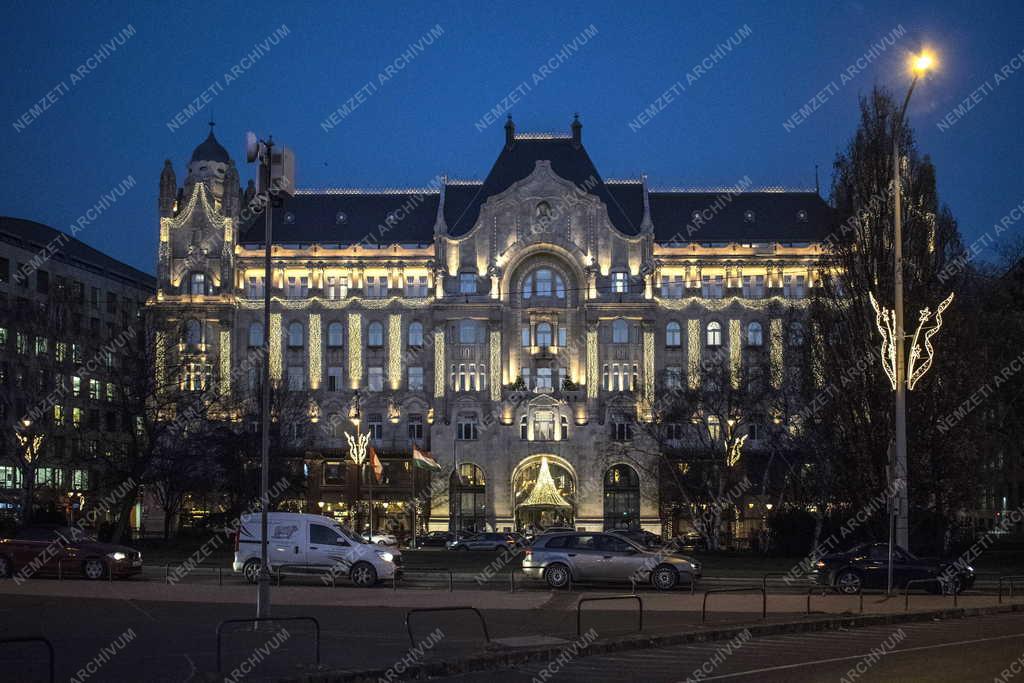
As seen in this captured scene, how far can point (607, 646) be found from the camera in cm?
2123

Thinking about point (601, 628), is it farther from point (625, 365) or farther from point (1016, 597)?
point (625, 365)

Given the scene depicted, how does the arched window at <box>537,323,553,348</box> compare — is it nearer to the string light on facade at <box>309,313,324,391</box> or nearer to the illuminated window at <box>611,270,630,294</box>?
the illuminated window at <box>611,270,630,294</box>

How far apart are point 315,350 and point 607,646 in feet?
303

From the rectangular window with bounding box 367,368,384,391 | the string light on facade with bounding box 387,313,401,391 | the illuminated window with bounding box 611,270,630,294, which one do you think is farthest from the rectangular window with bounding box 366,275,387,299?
the illuminated window with bounding box 611,270,630,294

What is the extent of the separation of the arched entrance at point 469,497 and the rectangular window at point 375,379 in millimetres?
11850

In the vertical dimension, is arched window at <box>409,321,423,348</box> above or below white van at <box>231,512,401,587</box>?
above

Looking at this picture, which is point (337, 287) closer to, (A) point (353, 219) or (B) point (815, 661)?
(A) point (353, 219)

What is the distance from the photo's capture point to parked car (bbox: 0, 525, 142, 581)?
3853cm

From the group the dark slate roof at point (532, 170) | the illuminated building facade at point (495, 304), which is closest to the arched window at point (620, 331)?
the illuminated building facade at point (495, 304)

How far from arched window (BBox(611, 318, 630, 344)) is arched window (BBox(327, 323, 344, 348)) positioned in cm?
2408

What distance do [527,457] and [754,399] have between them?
101 feet

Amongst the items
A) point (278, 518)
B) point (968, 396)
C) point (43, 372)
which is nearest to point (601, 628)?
point (278, 518)

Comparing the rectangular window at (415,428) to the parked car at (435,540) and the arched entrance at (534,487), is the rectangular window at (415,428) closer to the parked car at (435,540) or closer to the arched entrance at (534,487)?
the arched entrance at (534,487)

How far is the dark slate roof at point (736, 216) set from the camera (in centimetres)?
11369
